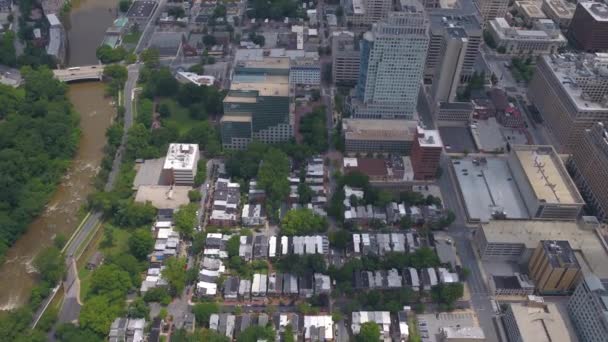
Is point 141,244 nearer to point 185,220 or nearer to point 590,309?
point 185,220

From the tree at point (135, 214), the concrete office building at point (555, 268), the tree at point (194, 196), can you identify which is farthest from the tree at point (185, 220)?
the concrete office building at point (555, 268)

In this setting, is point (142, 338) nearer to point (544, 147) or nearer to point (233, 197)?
point (233, 197)

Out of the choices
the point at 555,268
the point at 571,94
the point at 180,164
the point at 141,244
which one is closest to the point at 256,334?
the point at 141,244

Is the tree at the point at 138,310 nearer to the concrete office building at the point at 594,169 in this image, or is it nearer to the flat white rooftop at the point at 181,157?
the flat white rooftop at the point at 181,157

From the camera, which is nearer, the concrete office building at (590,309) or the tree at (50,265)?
the concrete office building at (590,309)

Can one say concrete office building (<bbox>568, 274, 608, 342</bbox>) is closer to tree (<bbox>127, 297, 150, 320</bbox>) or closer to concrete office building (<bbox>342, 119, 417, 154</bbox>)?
concrete office building (<bbox>342, 119, 417, 154</bbox>)

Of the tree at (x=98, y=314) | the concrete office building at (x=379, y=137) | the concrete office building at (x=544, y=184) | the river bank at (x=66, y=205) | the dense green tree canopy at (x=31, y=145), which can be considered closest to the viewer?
the tree at (x=98, y=314)

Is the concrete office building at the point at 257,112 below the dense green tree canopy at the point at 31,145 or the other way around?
the other way around

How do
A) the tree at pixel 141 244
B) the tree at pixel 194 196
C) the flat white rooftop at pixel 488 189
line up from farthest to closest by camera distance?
1. the tree at pixel 194 196
2. the flat white rooftop at pixel 488 189
3. the tree at pixel 141 244
